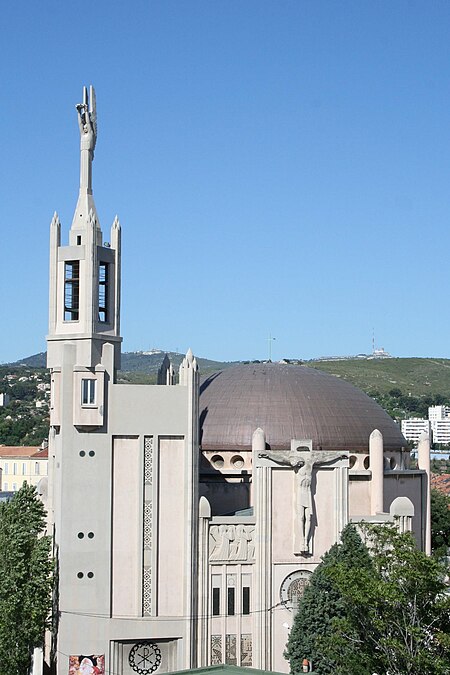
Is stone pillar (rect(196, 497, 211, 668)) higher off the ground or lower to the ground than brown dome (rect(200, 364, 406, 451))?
lower

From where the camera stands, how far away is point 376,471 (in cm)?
5844

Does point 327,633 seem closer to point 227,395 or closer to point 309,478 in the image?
point 309,478

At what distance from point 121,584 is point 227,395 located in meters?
15.0

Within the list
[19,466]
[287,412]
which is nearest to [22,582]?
[287,412]

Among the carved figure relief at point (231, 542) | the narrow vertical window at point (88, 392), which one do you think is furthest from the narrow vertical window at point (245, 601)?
the narrow vertical window at point (88, 392)

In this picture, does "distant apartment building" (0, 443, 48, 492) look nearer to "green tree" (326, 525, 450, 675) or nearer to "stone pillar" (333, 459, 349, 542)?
"stone pillar" (333, 459, 349, 542)

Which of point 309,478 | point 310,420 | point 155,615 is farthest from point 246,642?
point 310,420

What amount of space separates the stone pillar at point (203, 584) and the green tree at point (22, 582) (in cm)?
656

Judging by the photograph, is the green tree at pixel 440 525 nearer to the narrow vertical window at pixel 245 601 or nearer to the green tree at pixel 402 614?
the narrow vertical window at pixel 245 601

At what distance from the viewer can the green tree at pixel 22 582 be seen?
47.3 metres

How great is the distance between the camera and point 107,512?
51.2 meters

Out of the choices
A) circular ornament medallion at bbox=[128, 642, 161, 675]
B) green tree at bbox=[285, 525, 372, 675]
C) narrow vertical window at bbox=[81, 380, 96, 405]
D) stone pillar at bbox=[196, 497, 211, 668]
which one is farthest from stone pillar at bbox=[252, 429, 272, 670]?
Answer: narrow vertical window at bbox=[81, 380, 96, 405]

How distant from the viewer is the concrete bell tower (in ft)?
178

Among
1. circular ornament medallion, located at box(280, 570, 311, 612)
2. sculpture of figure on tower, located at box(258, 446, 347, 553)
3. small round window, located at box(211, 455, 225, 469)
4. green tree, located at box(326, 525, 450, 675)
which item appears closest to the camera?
green tree, located at box(326, 525, 450, 675)
